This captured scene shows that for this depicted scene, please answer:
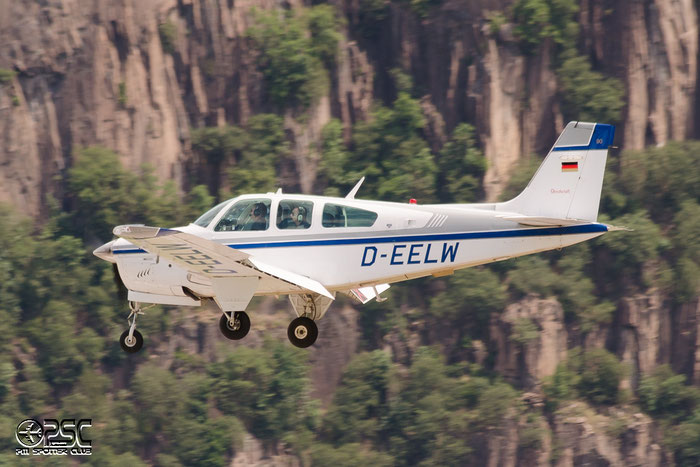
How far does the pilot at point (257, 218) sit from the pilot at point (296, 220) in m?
0.32

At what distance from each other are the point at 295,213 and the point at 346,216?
901mm

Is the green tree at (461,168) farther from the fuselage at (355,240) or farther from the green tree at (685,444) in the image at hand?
the fuselage at (355,240)

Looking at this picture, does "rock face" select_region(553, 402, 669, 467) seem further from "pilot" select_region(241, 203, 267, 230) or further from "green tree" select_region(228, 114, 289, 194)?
"pilot" select_region(241, 203, 267, 230)

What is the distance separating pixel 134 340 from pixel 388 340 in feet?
105

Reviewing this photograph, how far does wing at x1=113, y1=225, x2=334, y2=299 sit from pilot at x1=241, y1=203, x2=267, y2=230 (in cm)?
61

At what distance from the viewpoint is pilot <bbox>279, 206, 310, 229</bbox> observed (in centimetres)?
2366

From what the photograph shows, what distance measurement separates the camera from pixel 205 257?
74.3 feet

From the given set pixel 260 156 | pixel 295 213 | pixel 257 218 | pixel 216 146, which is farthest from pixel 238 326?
pixel 216 146

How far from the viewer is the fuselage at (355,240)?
2362 centimetres

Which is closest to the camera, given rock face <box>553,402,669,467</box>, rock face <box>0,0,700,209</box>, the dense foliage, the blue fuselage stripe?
the blue fuselage stripe

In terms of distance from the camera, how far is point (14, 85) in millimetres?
54469

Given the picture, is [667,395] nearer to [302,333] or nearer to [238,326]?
[302,333]

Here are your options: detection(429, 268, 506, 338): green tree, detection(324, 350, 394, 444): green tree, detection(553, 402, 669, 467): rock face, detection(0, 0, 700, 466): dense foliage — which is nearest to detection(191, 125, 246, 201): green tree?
detection(0, 0, 700, 466): dense foliage

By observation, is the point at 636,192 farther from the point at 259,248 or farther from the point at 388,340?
the point at 259,248
